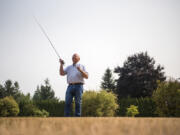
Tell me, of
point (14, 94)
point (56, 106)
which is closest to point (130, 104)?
point (56, 106)

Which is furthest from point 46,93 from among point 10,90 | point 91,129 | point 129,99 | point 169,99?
point 91,129

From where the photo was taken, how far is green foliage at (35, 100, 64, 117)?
24.5 meters

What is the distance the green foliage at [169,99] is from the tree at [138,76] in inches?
707

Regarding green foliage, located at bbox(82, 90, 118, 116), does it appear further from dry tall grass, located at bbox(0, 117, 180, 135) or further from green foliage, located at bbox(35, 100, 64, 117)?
dry tall grass, located at bbox(0, 117, 180, 135)

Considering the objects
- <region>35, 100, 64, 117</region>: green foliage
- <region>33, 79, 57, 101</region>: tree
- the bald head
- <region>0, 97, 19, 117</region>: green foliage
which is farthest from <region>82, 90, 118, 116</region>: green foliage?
<region>33, 79, 57, 101</region>: tree

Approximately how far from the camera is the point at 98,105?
15.3 m

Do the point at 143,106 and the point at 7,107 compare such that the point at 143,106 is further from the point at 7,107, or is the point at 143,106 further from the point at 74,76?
the point at 74,76

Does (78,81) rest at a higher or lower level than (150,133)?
higher

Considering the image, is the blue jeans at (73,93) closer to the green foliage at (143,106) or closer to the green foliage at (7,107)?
the green foliage at (143,106)

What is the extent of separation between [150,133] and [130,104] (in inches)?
822

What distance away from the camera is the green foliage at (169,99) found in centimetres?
1247

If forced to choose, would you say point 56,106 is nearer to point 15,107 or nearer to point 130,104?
point 15,107

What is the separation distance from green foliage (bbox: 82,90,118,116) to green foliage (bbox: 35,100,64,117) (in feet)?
30.9

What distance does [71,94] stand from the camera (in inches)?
206
